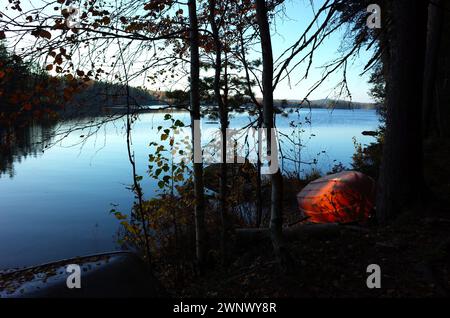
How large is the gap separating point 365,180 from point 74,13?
24.0 feet

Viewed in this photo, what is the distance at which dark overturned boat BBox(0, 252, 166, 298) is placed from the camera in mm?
4184

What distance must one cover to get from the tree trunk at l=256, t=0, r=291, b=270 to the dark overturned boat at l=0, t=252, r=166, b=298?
1.80 meters

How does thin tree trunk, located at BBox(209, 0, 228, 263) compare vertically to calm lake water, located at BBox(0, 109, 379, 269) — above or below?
above

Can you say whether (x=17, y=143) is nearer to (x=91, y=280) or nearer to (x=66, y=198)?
(x=91, y=280)

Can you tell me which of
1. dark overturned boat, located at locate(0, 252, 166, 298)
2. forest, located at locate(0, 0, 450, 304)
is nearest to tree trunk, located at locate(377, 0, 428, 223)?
forest, located at locate(0, 0, 450, 304)

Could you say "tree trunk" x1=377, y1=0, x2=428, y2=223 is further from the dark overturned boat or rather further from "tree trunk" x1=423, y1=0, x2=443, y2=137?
"tree trunk" x1=423, y1=0, x2=443, y2=137

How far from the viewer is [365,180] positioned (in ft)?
30.0

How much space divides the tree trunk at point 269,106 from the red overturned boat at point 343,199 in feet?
11.6

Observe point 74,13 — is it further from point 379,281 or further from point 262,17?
point 379,281

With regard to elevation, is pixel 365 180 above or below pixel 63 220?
above
